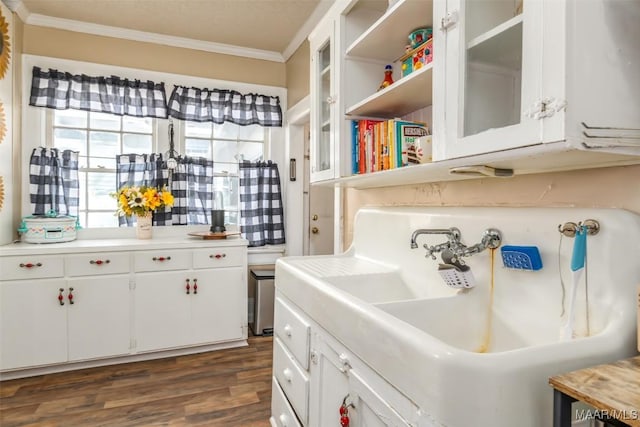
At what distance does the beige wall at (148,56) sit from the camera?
9.62 ft

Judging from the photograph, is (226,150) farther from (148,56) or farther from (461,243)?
(461,243)

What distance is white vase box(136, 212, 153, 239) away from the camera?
3008 mm

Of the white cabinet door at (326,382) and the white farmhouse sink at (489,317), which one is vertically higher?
the white farmhouse sink at (489,317)

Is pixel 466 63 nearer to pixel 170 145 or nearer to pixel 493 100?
pixel 493 100

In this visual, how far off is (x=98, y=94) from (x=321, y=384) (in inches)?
116

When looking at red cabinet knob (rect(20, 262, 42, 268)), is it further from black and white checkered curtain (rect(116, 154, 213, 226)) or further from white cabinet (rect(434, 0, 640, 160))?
white cabinet (rect(434, 0, 640, 160))

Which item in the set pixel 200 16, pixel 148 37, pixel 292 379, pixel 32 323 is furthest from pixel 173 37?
pixel 292 379

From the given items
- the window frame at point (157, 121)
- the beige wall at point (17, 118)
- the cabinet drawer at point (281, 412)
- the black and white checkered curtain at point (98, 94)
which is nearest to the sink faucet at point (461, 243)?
the cabinet drawer at point (281, 412)

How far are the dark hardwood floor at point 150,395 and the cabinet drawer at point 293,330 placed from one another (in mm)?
696

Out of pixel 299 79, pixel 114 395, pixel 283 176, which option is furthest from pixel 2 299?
pixel 299 79

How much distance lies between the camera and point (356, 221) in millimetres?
2035

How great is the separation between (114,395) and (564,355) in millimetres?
2490

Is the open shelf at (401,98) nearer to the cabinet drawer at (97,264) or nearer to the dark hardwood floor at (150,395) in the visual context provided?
the dark hardwood floor at (150,395)

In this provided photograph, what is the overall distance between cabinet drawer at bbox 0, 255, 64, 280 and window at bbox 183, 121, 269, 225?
1.32 metres
